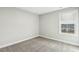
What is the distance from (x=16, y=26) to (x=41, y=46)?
33.5 inches

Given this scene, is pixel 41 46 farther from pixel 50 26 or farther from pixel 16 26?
pixel 16 26

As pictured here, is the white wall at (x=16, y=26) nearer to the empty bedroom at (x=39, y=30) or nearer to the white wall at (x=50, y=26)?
the empty bedroom at (x=39, y=30)

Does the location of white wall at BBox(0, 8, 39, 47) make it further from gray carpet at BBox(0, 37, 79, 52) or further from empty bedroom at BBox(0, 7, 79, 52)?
gray carpet at BBox(0, 37, 79, 52)

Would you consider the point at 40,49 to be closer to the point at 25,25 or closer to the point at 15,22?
the point at 25,25

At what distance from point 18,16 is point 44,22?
729 mm

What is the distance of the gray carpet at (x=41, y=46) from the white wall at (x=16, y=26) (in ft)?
0.50

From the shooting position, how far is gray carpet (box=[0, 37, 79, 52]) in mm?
1402

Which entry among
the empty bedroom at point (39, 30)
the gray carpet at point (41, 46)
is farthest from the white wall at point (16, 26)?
the gray carpet at point (41, 46)

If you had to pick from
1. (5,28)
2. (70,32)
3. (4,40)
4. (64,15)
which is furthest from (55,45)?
(5,28)

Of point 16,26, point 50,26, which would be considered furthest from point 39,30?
point 16,26

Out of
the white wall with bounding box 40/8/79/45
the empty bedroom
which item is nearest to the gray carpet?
the empty bedroom

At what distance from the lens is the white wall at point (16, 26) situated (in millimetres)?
1488

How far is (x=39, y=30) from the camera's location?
1629 mm

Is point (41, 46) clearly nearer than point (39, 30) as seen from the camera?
Yes
